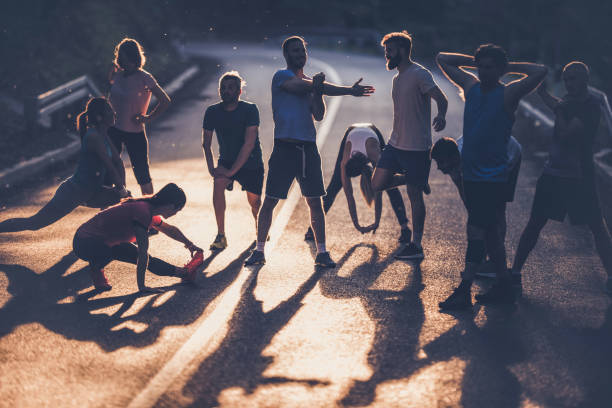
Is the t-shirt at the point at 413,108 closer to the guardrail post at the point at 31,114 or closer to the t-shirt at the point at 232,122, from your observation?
the t-shirt at the point at 232,122

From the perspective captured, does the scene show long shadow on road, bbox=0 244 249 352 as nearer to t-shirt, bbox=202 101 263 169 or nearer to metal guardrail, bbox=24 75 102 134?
t-shirt, bbox=202 101 263 169

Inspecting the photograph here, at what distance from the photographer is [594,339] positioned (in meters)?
6.20

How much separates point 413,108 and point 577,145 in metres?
1.67

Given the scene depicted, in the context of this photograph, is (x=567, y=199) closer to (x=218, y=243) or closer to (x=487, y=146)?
(x=487, y=146)

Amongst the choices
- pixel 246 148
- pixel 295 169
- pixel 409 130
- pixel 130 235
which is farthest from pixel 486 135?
pixel 130 235

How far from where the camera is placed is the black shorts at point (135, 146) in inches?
367

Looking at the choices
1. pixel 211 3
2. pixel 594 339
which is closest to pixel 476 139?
pixel 594 339

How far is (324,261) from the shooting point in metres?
7.98

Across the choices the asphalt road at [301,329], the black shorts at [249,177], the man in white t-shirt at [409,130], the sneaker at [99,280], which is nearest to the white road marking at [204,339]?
the asphalt road at [301,329]

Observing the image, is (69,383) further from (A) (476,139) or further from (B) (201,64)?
(B) (201,64)

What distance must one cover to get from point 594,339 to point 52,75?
58.4 ft

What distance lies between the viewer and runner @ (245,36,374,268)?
25.4 feet

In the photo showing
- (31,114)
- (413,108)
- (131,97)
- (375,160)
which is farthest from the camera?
(31,114)

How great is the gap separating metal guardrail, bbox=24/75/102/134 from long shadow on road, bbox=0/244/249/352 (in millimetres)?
7594
